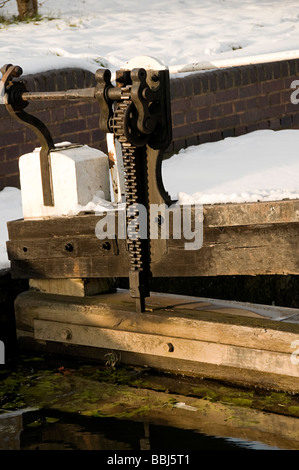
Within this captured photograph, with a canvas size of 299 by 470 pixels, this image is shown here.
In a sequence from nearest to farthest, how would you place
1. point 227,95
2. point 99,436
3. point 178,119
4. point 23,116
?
point 99,436, point 23,116, point 178,119, point 227,95

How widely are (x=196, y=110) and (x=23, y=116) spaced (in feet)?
13.1

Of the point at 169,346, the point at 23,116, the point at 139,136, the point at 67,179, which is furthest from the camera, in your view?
the point at 23,116

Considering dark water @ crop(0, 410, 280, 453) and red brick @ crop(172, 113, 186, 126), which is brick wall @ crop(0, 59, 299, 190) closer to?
red brick @ crop(172, 113, 186, 126)

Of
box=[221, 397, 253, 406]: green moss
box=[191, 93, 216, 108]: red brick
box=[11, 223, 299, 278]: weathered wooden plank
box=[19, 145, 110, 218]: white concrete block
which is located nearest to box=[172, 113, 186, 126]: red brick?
box=[191, 93, 216, 108]: red brick

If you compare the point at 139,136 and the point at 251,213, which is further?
the point at 139,136

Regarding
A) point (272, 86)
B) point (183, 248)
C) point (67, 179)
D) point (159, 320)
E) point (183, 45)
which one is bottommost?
point (272, 86)

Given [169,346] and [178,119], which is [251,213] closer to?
[169,346]

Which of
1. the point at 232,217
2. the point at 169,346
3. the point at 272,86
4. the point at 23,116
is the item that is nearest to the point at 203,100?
the point at 272,86

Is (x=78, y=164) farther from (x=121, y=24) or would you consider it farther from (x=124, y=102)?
(x=121, y=24)

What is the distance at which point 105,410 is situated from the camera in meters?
4.91

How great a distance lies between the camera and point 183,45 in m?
10.9

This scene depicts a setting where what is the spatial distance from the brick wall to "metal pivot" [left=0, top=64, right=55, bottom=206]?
216 centimetres

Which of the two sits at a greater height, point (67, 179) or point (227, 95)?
point (67, 179)
